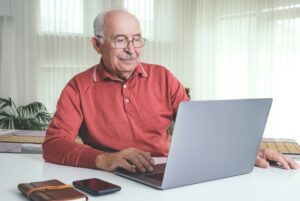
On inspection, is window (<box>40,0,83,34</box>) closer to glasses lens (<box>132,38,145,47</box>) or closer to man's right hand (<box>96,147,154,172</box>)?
glasses lens (<box>132,38,145,47</box>)

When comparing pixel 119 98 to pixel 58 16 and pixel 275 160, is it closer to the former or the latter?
pixel 275 160

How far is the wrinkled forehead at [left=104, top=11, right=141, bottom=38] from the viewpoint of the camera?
4.97 ft

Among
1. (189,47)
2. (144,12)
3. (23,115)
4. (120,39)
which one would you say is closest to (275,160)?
(120,39)

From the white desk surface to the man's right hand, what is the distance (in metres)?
0.02

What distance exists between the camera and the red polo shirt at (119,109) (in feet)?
4.86

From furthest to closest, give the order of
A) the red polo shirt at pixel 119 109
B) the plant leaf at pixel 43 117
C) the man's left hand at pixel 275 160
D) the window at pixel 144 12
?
the window at pixel 144 12
the plant leaf at pixel 43 117
the red polo shirt at pixel 119 109
the man's left hand at pixel 275 160

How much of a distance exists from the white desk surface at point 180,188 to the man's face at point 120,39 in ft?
1.71

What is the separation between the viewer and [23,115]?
4.16 metres

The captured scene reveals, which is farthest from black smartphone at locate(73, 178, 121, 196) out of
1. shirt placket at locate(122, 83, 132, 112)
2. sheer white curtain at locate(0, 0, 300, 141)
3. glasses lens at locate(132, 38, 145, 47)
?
sheer white curtain at locate(0, 0, 300, 141)

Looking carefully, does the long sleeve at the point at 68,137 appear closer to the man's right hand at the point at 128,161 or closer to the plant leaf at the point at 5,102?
the man's right hand at the point at 128,161

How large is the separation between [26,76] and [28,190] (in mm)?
3573

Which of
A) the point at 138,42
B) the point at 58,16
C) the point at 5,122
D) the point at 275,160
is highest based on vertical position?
the point at 58,16

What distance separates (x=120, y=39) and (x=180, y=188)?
2.61 feet

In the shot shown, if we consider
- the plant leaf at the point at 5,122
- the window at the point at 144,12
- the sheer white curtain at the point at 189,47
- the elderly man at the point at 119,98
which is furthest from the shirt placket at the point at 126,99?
the window at the point at 144,12
